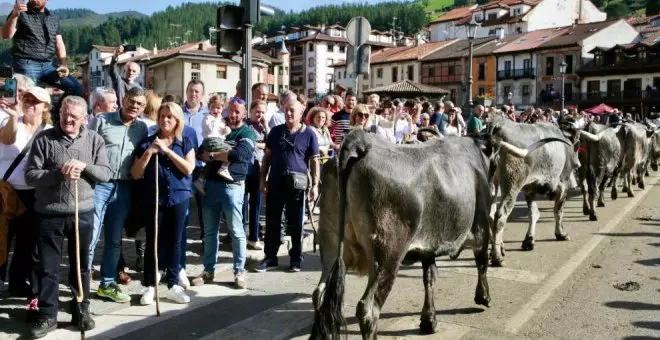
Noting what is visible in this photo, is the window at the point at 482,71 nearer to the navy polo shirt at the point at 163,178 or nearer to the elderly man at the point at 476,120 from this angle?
the elderly man at the point at 476,120

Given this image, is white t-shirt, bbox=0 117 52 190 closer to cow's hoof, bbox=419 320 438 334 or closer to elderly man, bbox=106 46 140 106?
elderly man, bbox=106 46 140 106

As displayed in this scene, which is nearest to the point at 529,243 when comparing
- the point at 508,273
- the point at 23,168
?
the point at 508,273

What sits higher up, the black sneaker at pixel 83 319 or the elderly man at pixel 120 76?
the elderly man at pixel 120 76

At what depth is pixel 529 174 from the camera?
8.28 m

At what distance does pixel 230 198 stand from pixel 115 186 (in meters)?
1.21

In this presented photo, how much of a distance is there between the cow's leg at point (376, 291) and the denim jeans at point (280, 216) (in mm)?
2785

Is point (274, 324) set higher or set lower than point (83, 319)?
lower

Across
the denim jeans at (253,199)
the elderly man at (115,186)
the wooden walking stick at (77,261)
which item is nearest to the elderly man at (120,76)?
the denim jeans at (253,199)

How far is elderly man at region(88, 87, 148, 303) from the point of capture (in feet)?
19.0

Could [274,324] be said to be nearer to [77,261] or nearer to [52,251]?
[77,261]

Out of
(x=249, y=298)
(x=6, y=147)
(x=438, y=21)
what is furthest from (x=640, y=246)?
(x=438, y=21)

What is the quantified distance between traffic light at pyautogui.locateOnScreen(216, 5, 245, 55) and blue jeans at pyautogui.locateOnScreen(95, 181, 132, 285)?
10.0 feet

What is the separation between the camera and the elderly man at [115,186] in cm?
579

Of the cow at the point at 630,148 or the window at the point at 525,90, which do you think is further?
the window at the point at 525,90
